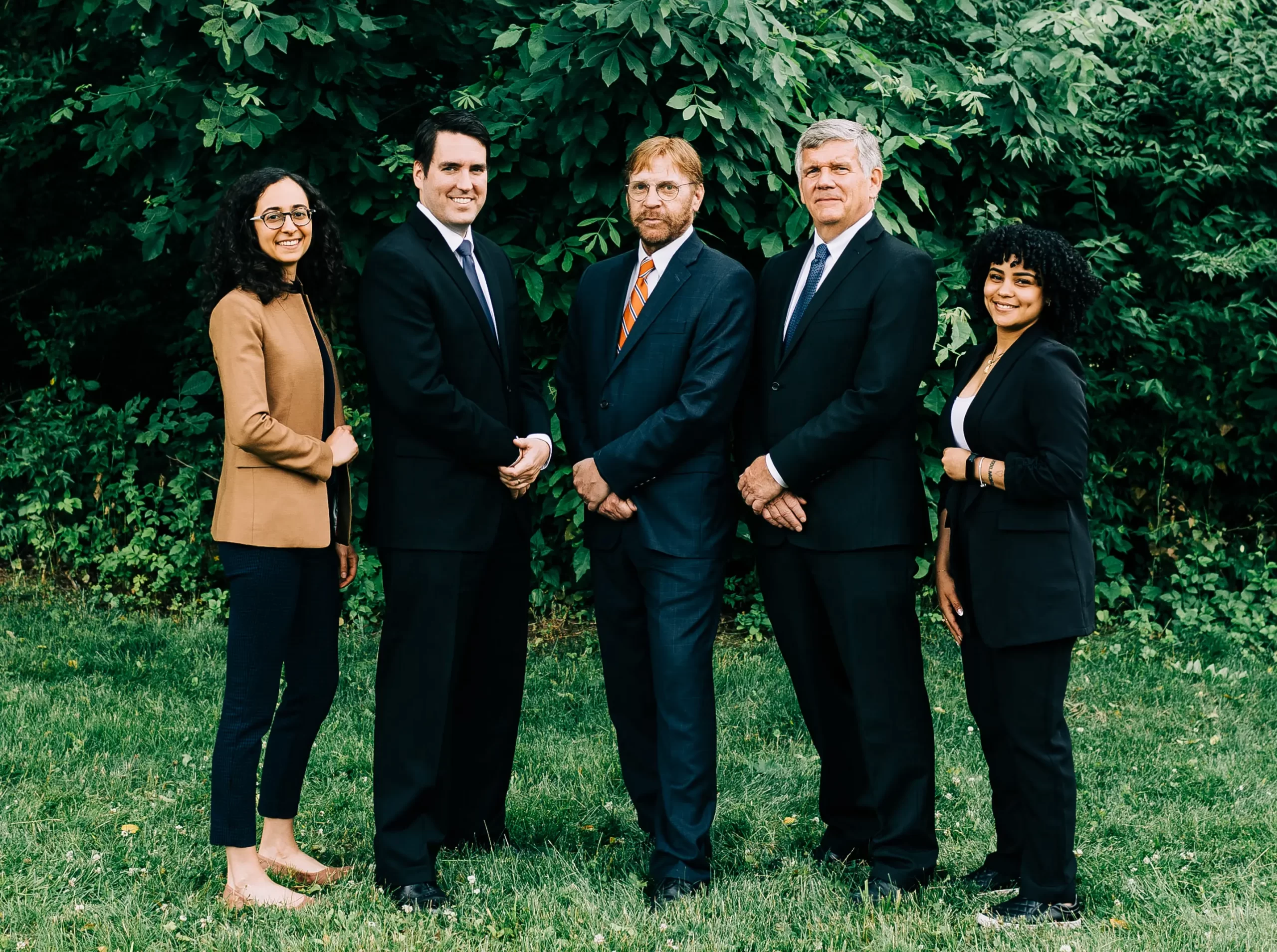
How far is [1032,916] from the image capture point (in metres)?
3.36

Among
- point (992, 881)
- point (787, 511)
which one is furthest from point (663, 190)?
point (992, 881)

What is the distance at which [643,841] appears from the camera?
411 cm

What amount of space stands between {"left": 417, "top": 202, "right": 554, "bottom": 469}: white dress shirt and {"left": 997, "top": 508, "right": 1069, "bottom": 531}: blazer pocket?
141 cm

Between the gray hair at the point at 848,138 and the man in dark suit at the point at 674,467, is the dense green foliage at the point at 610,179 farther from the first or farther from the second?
the man in dark suit at the point at 674,467

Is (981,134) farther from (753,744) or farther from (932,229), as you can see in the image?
(753,744)

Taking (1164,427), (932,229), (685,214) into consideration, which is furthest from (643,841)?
(1164,427)

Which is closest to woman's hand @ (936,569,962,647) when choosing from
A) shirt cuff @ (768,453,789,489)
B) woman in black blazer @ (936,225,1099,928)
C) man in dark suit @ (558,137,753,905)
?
woman in black blazer @ (936,225,1099,928)

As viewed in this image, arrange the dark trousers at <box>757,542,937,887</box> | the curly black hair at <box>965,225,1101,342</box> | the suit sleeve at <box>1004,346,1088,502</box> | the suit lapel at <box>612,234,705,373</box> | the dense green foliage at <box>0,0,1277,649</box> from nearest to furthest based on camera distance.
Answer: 1. the suit sleeve at <box>1004,346,1088,502</box>
2. the curly black hair at <box>965,225,1101,342</box>
3. the dark trousers at <box>757,542,937,887</box>
4. the suit lapel at <box>612,234,705,373</box>
5. the dense green foliage at <box>0,0,1277,649</box>

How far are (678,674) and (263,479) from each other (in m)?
1.36

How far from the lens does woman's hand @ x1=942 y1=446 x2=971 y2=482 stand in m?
3.49

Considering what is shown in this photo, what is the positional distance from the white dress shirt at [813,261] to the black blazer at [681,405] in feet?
0.41

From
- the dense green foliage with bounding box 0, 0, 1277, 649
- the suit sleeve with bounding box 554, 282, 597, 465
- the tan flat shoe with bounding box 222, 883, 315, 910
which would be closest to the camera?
the tan flat shoe with bounding box 222, 883, 315, 910

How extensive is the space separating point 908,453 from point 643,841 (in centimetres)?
160

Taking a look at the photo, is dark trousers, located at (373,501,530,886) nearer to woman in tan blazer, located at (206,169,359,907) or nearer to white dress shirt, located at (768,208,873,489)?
woman in tan blazer, located at (206,169,359,907)
